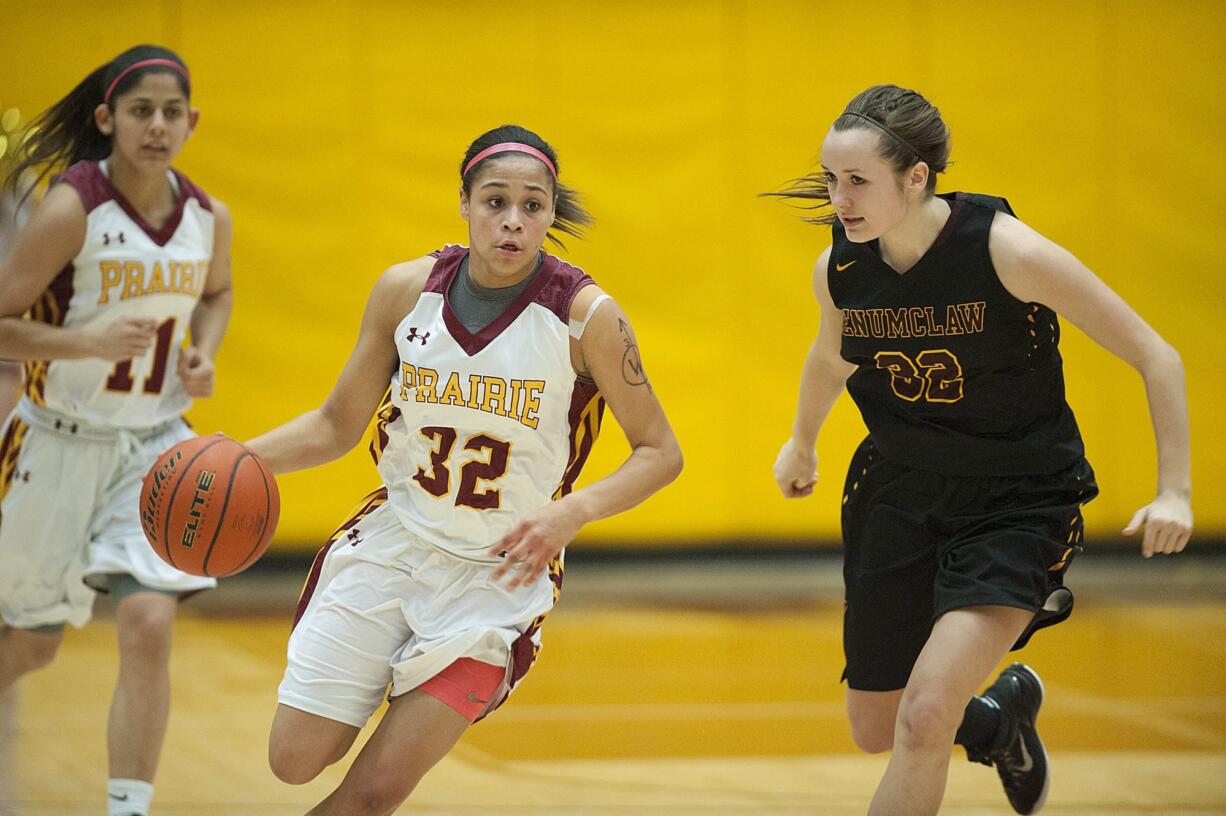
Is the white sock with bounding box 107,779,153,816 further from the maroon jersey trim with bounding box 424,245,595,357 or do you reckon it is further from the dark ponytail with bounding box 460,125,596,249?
the dark ponytail with bounding box 460,125,596,249

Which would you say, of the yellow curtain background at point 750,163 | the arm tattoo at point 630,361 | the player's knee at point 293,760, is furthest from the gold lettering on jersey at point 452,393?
the yellow curtain background at point 750,163

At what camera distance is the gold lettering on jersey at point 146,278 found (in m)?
4.43

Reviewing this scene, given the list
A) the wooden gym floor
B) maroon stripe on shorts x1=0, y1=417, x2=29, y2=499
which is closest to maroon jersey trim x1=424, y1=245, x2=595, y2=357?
maroon stripe on shorts x1=0, y1=417, x2=29, y2=499

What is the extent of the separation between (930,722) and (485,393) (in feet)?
3.88

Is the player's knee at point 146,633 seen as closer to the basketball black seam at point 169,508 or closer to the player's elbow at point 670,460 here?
the basketball black seam at point 169,508

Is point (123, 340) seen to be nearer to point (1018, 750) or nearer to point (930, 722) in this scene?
point (930, 722)

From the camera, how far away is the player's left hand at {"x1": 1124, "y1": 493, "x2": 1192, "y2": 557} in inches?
122

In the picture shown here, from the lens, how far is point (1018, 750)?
412 centimetres

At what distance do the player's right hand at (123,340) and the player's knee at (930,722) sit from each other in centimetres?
231

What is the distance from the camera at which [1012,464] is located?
3520mm

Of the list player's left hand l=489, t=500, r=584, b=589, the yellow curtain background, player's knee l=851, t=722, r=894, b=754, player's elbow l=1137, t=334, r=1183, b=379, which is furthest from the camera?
the yellow curtain background

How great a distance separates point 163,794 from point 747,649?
10.8 feet

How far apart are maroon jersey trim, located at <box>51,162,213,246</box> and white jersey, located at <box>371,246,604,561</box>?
1442 millimetres

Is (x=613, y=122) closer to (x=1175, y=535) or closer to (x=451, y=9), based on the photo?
(x=451, y=9)
